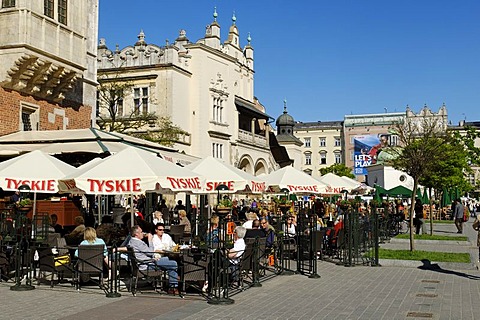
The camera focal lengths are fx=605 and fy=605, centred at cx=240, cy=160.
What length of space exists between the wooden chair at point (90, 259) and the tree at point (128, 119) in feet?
82.7

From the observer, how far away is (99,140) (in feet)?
56.2

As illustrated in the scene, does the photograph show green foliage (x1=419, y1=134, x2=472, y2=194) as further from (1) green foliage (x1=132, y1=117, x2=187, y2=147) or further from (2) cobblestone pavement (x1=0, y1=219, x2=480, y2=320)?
(2) cobblestone pavement (x1=0, y1=219, x2=480, y2=320)

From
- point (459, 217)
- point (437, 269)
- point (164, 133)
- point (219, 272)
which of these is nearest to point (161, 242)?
point (219, 272)

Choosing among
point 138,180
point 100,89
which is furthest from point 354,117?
point 138,180

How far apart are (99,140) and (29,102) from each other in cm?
680

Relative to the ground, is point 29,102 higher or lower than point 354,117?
lower

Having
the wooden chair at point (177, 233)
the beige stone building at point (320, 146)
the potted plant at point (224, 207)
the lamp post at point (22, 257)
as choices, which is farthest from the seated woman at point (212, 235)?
the beige stone building at point (320, 146)

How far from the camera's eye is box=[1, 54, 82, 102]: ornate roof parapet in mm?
20938

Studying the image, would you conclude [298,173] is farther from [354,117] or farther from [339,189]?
[354,117]

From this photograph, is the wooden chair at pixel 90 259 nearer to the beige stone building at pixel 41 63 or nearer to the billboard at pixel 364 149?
the beige stone building at pixel 41 63

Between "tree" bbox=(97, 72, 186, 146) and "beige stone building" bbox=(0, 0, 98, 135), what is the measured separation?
1190 cm

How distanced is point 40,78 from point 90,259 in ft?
41.5

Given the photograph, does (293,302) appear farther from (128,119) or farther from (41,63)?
(128,119)

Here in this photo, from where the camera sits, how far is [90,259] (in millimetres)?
11273
